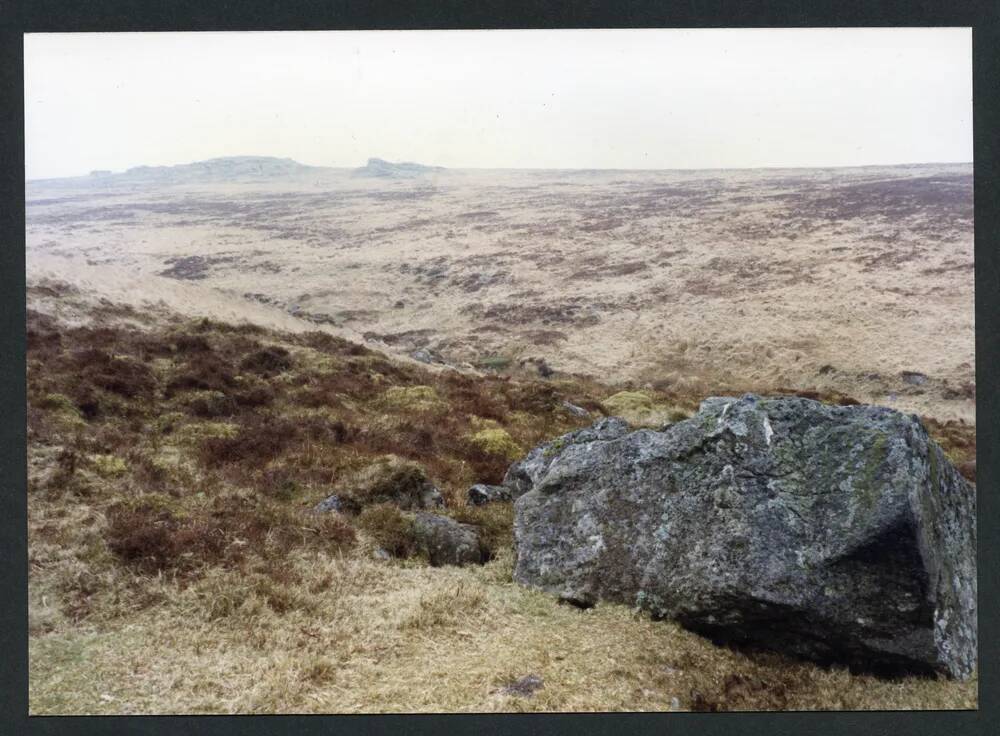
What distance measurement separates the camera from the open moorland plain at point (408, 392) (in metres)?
7.81

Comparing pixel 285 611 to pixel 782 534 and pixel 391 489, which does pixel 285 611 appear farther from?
pixel 782 534

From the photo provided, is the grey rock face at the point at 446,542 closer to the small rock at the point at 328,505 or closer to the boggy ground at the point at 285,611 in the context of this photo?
the boggy ground at the point at 285,611

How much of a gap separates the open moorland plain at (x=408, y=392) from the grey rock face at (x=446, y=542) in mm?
31

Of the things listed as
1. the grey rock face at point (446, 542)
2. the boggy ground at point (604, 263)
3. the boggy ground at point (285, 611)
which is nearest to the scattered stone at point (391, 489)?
the boggy ground at point (285, 611)

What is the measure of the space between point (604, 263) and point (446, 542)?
32671 millimetres

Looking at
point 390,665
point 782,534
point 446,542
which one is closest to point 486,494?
point 446,542

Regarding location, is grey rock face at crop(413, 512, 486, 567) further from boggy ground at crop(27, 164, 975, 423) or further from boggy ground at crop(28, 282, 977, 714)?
boggy ground at crop(27, 164, 975, 423)

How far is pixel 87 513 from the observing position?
31.7 ft

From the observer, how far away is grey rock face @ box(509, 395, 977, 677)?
24.5 ft

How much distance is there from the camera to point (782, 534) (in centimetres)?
788

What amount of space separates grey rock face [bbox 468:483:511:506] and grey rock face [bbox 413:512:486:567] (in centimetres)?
166

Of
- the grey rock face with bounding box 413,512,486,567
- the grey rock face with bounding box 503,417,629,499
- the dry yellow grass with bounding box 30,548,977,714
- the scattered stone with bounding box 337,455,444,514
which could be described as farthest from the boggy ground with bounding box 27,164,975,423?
the grey rock face with bounding box 413,512,486,567

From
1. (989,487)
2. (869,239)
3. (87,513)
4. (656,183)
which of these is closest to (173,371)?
(87,513)

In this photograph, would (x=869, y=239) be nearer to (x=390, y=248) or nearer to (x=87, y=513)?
(x=390, y=248)
